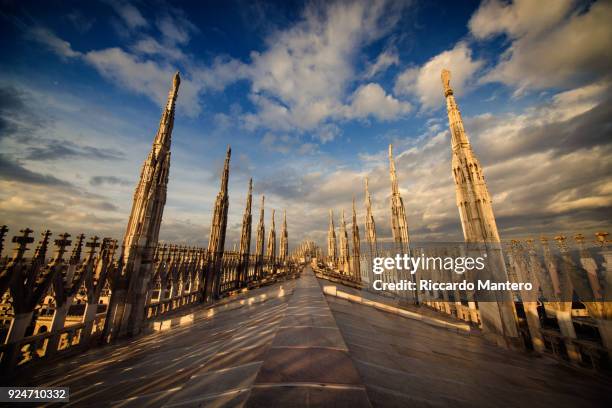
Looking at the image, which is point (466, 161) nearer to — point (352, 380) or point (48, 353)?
point (352, 380)

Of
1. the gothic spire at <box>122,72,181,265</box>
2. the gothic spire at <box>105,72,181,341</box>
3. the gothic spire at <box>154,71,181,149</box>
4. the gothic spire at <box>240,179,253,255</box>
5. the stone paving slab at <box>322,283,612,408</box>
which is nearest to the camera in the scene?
the stone paving slab at <box>322,283,612,408</box>

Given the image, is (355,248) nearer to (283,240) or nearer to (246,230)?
(246,230)

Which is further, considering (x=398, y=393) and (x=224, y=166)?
(x=224, y=166)

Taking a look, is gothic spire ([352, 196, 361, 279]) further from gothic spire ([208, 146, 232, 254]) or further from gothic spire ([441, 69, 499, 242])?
gothic spire ([441, 69, 499, 242])

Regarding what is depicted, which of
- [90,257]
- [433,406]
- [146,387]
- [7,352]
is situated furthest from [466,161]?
[7,352]

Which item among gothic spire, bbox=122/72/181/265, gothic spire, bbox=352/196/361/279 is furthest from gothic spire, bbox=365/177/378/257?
gothic spire, bbox=122/72/181/265

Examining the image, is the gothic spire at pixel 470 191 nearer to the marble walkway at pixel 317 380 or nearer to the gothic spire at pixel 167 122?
the marble walkway at pixel 317 380

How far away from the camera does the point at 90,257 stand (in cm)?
986

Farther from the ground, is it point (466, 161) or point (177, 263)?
point (466, 161)

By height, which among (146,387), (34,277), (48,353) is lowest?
(48,353)

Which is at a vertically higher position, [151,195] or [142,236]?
[151,195]

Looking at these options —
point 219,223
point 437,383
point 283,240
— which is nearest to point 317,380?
point 437,383

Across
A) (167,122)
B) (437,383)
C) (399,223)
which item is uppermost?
(167,122)

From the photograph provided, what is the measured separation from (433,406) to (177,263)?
20745 mm
